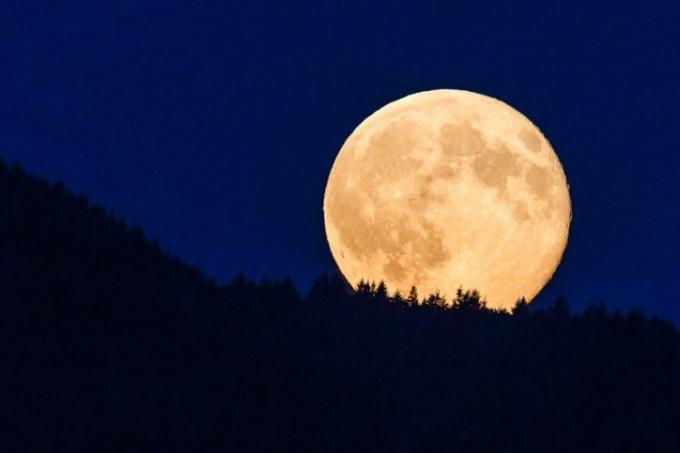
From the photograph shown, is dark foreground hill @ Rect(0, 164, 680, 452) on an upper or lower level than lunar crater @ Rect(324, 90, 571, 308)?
lower

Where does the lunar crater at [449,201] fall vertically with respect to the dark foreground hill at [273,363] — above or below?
above

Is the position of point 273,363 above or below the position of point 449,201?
below

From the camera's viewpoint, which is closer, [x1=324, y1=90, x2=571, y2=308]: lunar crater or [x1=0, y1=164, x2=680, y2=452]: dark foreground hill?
[x1=0, y1=164, x2=680, y2=452]: dark foreground hill

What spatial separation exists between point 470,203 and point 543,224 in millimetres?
2131

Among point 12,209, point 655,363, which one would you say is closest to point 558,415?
point 655,363

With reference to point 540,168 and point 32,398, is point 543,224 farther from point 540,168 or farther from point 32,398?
point 32,398

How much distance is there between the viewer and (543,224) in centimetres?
2428

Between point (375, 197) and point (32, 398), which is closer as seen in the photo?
point (32, 398)

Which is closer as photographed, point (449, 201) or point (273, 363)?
point (273, 363)

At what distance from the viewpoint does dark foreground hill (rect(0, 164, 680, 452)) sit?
14.7 metres

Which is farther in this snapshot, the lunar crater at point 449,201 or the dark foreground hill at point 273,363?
the lunar crater at point 449,201

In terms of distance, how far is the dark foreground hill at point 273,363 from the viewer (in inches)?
578

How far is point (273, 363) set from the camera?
58.5 ft

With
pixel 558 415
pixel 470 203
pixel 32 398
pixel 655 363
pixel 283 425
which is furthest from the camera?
pixel 470 203
